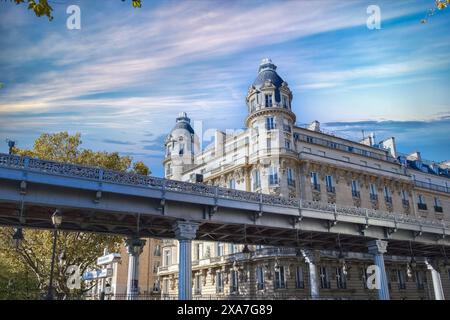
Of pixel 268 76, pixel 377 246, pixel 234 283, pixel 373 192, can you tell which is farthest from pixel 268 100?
pixel 377 246

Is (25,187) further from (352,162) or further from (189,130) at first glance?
(189,130)

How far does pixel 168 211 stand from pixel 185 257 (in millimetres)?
2610

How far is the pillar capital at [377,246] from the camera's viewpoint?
31.6m

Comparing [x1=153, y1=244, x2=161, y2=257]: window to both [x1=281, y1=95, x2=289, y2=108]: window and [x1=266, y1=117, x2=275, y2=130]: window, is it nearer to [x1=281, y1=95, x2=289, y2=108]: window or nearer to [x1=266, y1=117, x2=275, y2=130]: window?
[x1=266, y1=117, x2=275, y2=130]: window

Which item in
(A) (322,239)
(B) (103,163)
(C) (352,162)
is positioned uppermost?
(C) (352,162)

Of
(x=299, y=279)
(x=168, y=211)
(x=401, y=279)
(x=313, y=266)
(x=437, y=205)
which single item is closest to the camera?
(x=168, y=211)

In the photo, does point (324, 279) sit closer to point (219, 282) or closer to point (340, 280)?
point (340, 280)

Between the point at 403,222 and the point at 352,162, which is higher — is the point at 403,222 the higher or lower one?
the lower one

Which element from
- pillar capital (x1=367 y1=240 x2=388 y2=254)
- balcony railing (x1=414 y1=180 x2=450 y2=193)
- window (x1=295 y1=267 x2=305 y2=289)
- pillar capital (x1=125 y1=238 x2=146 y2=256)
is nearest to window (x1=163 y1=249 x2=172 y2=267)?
window (x1=295 y1=267 x2=305 y2=289)

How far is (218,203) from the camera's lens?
2409cm

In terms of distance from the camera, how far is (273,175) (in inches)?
1692
